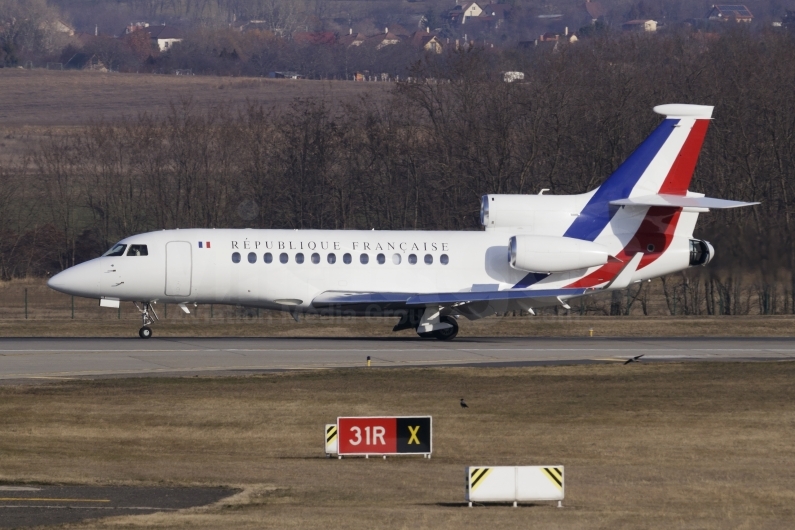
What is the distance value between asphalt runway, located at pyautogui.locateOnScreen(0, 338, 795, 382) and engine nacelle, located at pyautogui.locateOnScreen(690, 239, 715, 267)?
2.63 meters

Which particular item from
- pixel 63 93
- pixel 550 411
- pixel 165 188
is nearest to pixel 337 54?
pixel 63 93

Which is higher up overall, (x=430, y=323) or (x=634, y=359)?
(x=430, y=323)

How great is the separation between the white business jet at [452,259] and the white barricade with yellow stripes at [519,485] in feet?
65.9

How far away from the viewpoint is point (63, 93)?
124m

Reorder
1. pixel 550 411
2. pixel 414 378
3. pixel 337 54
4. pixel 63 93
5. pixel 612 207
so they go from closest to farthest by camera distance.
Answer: pixel 550 411 < pixel 414 378 < pixel 612 207 < pixel 63 93 < pixel 337 54

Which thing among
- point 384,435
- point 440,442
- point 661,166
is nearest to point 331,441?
point 384,435

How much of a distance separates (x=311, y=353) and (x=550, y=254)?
26.2ft

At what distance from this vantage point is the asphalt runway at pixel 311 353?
32.1 metres

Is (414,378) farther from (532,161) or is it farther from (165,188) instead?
(165,188)

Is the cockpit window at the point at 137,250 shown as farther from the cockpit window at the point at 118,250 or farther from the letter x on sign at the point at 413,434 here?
the letter x on sign at the point at 413,434

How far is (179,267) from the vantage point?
123 ft

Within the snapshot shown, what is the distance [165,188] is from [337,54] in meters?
122

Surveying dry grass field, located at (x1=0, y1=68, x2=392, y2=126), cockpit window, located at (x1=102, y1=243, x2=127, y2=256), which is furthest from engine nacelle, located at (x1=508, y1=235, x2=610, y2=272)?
dry grass field, located at (x1=0, y1=68, x2=392, y2=126)

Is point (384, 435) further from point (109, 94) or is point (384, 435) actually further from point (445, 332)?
point (109, 94)
